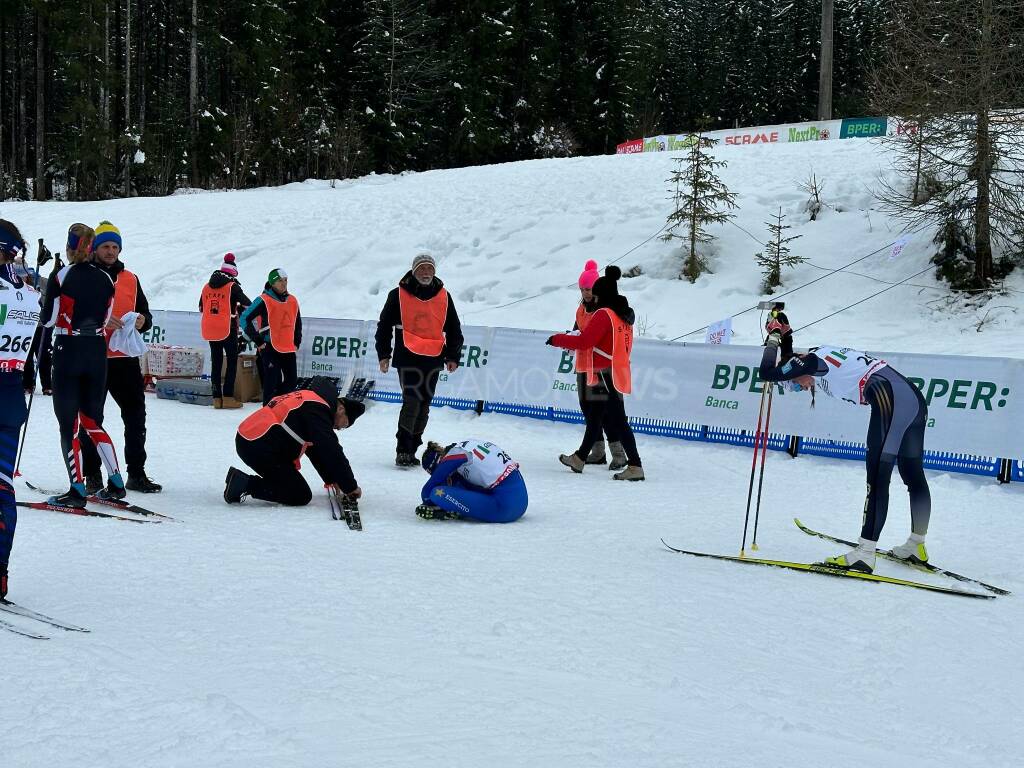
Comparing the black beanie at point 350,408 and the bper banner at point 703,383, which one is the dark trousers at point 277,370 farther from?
the black beanie at point 350,408

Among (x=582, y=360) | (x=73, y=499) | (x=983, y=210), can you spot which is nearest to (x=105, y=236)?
(x=73, y=499)

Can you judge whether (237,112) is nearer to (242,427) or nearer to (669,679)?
(242,427)

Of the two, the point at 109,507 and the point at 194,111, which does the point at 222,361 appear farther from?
the point at 194,111

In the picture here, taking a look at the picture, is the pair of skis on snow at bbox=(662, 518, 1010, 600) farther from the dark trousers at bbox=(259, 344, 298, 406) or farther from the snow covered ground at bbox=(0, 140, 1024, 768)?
the dark trousers at bbox=(259, 344, 298, 406)

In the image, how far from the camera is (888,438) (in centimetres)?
566

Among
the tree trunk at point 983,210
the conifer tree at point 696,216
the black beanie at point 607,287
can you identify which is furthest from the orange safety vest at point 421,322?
the tree trunk at point 983,210

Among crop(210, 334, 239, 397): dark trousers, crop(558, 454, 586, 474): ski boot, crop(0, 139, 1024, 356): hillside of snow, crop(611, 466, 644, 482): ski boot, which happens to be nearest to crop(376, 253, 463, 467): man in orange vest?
crop(558, 454, 586, 474): ski boot

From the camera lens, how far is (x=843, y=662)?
411 centimetres

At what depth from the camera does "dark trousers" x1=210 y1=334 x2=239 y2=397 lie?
39.8 feet

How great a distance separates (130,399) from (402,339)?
2.68 m

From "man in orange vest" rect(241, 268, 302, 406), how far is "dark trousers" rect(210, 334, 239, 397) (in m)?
0.91

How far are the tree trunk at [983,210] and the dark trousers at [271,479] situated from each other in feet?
42.2

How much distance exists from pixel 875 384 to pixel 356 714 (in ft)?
12.7

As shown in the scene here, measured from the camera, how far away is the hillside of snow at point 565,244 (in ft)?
51.9
